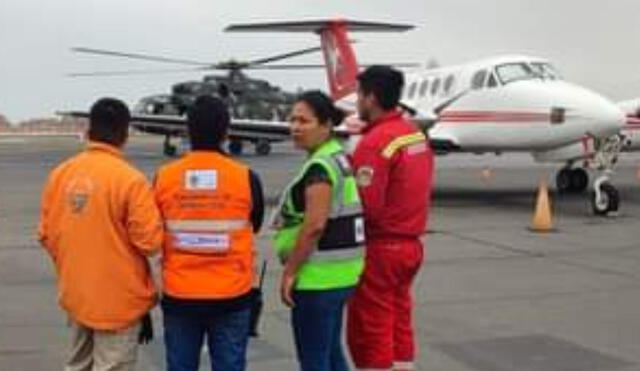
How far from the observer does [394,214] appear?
5.83 m

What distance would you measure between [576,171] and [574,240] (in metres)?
8.96

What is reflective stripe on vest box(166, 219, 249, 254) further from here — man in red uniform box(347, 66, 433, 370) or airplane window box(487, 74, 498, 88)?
airplane window box(487, 74, 498, 88)

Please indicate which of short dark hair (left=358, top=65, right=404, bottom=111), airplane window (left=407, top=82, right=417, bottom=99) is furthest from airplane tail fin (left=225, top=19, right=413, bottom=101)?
short dark hair (left=358, top=65, right=404, bottom=111)

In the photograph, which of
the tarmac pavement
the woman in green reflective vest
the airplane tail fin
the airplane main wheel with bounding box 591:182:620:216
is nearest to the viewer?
Answer: the woman in green reflective vest

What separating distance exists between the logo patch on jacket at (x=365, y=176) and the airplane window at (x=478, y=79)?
16266 mm

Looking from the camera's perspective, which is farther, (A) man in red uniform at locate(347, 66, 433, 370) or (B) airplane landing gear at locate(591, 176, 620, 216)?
(B) airplane landing gear at locate(591, 176, 620, 216)

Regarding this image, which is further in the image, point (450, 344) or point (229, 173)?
point (450, 344)

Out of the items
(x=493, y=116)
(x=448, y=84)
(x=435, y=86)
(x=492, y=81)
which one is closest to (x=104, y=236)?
(x=493, y=116)

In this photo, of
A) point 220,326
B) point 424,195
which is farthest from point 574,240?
point 220,326

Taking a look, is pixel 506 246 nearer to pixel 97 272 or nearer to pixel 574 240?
pixel 574 240

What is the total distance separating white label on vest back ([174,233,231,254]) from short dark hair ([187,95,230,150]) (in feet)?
1.35

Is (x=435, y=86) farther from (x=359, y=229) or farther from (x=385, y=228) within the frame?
(x=359, y=229)

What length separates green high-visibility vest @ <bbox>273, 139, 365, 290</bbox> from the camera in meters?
5.37

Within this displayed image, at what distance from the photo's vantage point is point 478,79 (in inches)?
860
